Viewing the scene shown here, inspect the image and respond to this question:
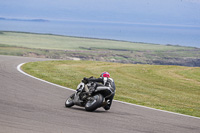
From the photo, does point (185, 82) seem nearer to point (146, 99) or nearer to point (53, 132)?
point (146, 99)

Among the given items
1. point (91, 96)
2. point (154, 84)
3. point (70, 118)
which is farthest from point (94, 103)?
point (154, 84)

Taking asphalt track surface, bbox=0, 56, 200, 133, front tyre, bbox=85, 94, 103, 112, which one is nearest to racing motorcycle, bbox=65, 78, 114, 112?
front tyre, bbox=85, 94, 103, 112

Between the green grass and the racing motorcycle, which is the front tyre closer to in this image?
the racing motorcycle

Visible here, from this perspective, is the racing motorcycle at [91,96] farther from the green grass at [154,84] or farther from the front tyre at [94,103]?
the green grass at [154,84]

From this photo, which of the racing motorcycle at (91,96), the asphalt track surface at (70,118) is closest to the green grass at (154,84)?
the asphalt track surface at (70,118)

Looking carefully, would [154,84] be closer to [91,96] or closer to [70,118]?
[91,96]

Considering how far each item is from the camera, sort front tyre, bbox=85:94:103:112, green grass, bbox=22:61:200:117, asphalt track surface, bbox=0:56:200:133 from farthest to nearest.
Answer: green grass, bbox=22:61:200:117 → front tyre, bbox=85:94:103:112 → asphalt track surface, bbox=0:56:200:133

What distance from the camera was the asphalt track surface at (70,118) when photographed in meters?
8.92

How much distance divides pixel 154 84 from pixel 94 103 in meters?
11.3

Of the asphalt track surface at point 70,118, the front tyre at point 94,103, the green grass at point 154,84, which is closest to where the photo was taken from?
the asphalt track surface at point 70,118

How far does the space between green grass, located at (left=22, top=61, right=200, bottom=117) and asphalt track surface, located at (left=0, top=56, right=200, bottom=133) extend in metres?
2.28

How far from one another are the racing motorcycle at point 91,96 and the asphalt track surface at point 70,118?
22cm

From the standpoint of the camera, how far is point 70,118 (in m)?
10.2

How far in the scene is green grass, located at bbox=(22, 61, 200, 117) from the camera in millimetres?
15888
